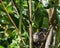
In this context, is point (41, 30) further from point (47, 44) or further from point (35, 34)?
point (47, 44)

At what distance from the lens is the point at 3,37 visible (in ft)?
4.34

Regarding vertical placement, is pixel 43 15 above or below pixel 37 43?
above

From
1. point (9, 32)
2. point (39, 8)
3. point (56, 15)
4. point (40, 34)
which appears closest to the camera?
→ point (56, 15)

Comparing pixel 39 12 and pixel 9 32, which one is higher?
pixel 39 12

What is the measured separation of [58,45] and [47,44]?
5cm

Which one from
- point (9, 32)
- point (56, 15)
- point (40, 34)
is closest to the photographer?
point (56, 15)

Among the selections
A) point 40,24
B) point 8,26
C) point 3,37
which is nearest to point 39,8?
point 40,24

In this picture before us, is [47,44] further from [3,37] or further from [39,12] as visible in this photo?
[3,37]

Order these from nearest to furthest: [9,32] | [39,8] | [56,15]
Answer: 1. [56,15]
2. [39,8]
3. [9,32]

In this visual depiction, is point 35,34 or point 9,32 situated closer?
point 35,34

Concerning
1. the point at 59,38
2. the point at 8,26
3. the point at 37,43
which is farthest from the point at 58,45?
the point at 8,26

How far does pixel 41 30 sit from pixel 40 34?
0.06 m

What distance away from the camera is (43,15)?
3.58ft

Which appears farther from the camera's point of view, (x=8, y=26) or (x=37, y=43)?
(x=8, y=26)
